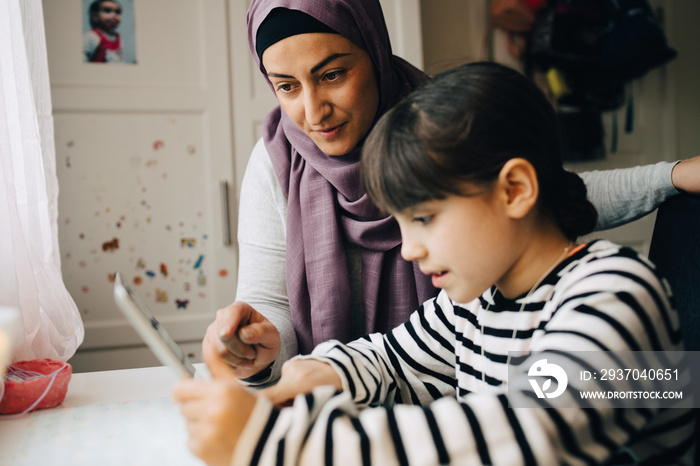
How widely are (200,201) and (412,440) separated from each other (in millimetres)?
1922

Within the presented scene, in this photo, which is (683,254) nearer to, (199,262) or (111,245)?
(199,262)

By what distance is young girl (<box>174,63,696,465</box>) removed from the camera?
0.47 metres

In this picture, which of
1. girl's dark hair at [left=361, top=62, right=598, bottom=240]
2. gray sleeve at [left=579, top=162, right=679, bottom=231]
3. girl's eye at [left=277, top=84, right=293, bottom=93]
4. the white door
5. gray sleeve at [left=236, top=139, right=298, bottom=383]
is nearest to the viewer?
girl's dark hair at [left=361, top=62, right=598, bottom=240]

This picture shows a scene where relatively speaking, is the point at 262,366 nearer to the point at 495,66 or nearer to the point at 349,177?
the point at 349,177

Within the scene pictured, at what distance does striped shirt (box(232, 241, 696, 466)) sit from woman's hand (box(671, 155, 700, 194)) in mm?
337

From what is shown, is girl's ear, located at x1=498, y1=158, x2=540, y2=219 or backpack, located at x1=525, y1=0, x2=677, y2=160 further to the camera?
backpack, located at x1=525, y1=0, x2=677, y2=160

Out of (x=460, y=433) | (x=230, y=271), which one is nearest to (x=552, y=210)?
(x=460, y=433)

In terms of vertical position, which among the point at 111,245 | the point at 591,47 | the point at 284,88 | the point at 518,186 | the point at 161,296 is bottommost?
the point at 161,296

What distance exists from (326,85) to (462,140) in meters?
0.47

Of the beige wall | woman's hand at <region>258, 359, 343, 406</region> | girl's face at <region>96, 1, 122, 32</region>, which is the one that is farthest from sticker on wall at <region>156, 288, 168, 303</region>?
the beige wall

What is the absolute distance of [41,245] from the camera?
1215mm

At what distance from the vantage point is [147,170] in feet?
7.18

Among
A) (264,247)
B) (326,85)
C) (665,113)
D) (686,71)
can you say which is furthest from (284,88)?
(686,71)

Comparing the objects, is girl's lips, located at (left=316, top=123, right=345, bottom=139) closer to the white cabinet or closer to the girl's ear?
the girl's ear
